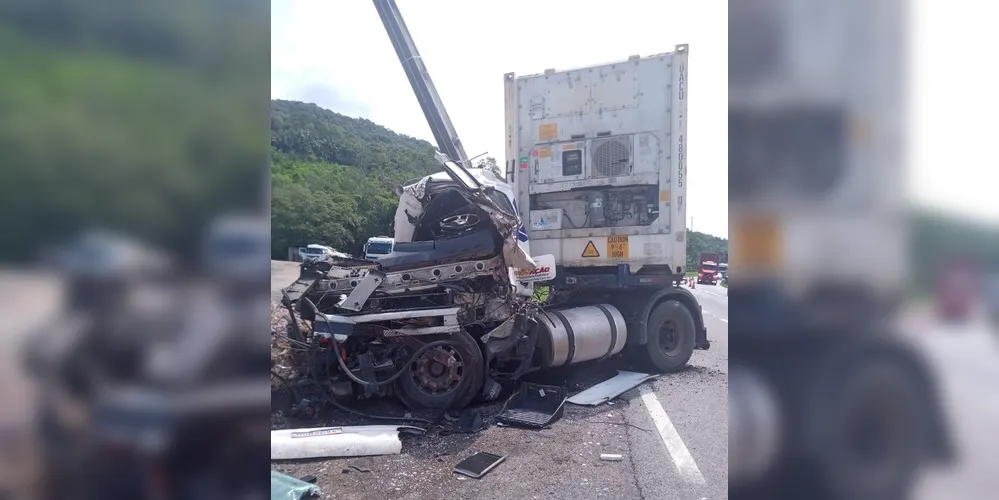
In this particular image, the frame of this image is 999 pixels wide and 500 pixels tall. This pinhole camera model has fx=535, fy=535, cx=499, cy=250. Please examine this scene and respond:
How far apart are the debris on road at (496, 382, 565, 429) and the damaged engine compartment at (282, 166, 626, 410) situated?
0.69 ft

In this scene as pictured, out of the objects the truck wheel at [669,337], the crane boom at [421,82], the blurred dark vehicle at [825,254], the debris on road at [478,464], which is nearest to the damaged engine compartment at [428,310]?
the crane boom at [421,82]

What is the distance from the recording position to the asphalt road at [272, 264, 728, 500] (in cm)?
328

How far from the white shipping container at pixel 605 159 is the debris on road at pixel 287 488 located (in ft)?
15.2

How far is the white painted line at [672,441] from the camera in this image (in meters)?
3.46

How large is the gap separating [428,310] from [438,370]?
1.90ft

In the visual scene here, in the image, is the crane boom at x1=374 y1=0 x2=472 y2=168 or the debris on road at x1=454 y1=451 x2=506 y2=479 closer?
the debris on road at x1=454 y1=451 x2=506 y2=479

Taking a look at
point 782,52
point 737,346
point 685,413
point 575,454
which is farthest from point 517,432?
point 782,52

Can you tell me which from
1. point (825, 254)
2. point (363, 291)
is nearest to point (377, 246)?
point (363, 291)

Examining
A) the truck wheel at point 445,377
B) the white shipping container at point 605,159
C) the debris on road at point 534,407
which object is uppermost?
the white shipping container at point 605,159

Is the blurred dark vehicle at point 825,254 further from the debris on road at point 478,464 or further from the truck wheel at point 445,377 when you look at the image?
the truck wheel at point 445,377

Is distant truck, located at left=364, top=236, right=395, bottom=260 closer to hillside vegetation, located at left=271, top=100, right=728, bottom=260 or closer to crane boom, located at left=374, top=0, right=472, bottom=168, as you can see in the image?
crane boom, located at left=374, top=0, right=472, bottom=168

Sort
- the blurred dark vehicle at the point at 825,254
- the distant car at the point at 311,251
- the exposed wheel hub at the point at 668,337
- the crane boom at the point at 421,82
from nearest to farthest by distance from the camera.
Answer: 1. the blurred dark vehicle at the point at 825,254
2. the distant car at the point at 311,251
3. the crane boom at the point at 421,82
4. the exposed wheel hub at the point at 668,337

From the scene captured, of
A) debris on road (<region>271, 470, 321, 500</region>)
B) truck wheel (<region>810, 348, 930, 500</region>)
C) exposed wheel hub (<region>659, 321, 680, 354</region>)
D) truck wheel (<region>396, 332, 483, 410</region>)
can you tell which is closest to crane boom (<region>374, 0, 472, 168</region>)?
truck wheel (<region>396, 332, 483, 410</region>)

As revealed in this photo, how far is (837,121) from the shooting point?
100cm
